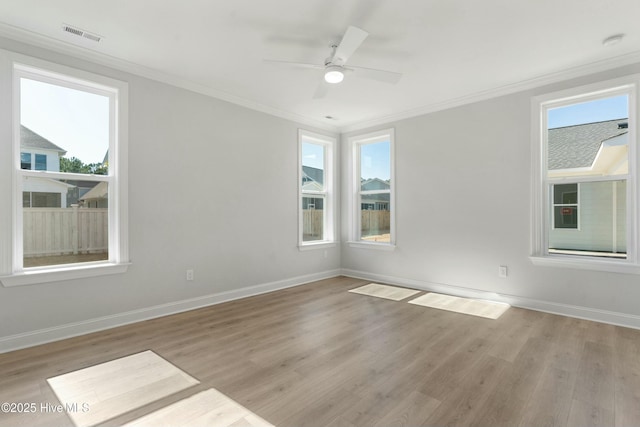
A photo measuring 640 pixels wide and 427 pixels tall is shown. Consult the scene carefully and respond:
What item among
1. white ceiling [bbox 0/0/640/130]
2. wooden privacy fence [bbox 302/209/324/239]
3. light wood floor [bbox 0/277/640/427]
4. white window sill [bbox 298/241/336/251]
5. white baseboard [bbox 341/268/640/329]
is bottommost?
light wood floor [bbox 0/277/640/427]

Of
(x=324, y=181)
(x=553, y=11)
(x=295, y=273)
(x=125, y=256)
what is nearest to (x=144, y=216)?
(x=125, y=256)

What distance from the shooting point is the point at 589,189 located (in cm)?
350

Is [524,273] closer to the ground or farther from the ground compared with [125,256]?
closer to the ground

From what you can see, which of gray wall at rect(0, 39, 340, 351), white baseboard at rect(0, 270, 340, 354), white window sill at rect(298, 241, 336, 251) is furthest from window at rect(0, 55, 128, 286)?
white window sill at rect(298, 241, 336, 251)

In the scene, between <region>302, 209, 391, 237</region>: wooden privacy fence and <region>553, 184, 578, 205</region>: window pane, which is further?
<region>302, 209, 391, 237</region>: wooden privacy fence

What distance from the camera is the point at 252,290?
442cm

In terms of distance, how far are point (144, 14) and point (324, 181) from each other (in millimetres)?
3691

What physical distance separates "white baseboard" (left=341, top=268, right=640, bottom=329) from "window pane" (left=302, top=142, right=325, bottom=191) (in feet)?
6.21

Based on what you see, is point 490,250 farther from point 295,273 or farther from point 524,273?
point 295,273

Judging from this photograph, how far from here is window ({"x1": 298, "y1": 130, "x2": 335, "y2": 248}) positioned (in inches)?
206

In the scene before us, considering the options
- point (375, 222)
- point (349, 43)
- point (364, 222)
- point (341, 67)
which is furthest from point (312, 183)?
point (349, 43)

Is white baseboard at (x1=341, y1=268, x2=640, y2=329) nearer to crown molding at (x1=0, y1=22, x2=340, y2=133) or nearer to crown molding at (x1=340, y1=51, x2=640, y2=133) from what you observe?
crown molding at (x1=340, y1=51, x2=640, y2=133)

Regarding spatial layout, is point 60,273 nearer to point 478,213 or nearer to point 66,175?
point 66,175

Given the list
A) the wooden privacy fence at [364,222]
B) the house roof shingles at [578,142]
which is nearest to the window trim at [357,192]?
the wooden privacy fence at [364,222]
